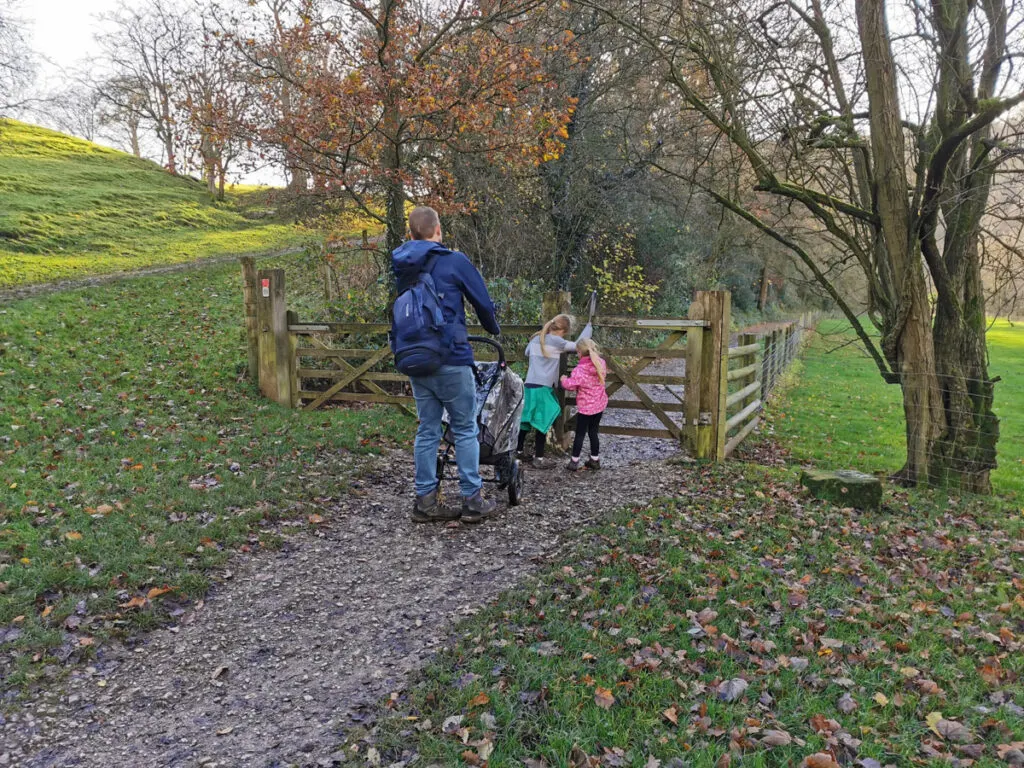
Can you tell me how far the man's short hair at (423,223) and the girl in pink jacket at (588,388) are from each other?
2708 millimetres

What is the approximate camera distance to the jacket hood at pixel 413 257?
5352 millimetres

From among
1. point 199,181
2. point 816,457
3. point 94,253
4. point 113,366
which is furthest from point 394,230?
point 199,181

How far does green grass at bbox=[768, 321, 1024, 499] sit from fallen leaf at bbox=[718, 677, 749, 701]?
6077mm

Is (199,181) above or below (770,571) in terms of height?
above

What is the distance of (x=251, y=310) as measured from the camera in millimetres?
9781

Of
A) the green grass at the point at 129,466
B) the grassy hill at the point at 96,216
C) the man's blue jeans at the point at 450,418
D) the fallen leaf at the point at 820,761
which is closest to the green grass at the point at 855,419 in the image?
the man's blue jeans at the point at 450,418

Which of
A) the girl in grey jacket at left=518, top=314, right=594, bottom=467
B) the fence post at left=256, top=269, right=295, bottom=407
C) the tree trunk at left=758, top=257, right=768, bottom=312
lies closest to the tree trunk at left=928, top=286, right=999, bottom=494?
the girl in grey jacket at left=518, top=314, right=594, bottom=467

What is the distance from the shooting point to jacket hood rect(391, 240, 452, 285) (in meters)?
5.35

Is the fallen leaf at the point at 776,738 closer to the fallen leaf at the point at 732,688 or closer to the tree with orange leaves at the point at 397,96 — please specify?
the fallen leaf at the point at 732,688

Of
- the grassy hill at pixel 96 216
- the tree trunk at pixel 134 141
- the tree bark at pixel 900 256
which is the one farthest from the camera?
the tree trunk at pixel 134 141

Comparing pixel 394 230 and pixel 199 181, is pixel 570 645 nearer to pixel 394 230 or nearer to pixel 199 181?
pixel 394 230

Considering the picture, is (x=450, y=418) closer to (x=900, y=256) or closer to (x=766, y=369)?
(x=900, y=256)

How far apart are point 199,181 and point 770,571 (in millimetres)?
42685

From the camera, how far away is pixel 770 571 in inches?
194
